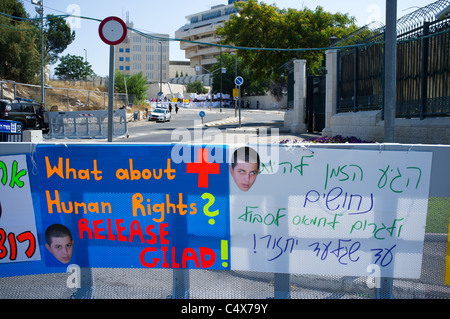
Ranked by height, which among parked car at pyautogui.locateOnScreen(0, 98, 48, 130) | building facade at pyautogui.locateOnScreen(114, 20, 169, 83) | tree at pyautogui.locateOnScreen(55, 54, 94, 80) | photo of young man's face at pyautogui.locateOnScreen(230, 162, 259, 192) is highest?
building facade at pyautogui.locateOnScreen(114, 20, 169, 83)

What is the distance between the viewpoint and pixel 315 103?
22.7 m

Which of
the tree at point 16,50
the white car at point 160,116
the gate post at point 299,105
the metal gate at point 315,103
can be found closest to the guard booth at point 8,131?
the metal gate at point 315,103

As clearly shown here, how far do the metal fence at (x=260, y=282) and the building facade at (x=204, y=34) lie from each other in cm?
11925

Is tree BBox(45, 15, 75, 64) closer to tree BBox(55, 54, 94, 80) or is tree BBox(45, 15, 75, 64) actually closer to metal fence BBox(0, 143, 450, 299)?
tree BBox(55, 54, 94, 80)

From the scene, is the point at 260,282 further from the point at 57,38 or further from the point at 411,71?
the point at 57,38

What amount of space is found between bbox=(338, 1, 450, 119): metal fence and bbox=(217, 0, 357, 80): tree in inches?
740

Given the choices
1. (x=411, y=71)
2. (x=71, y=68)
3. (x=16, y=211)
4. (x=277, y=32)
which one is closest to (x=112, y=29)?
(x=16, y=211)

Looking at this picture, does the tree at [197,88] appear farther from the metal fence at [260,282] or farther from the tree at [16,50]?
the metal fence at [260,282]

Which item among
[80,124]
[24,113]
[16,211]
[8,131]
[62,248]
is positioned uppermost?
[24,113]

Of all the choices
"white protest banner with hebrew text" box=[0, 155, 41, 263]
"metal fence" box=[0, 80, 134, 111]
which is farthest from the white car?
"white protest banner with hebrew text" box=[0, 155, 41, 263]

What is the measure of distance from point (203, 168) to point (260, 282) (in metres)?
1.28

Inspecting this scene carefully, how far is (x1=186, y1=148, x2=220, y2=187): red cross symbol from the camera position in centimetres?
400
